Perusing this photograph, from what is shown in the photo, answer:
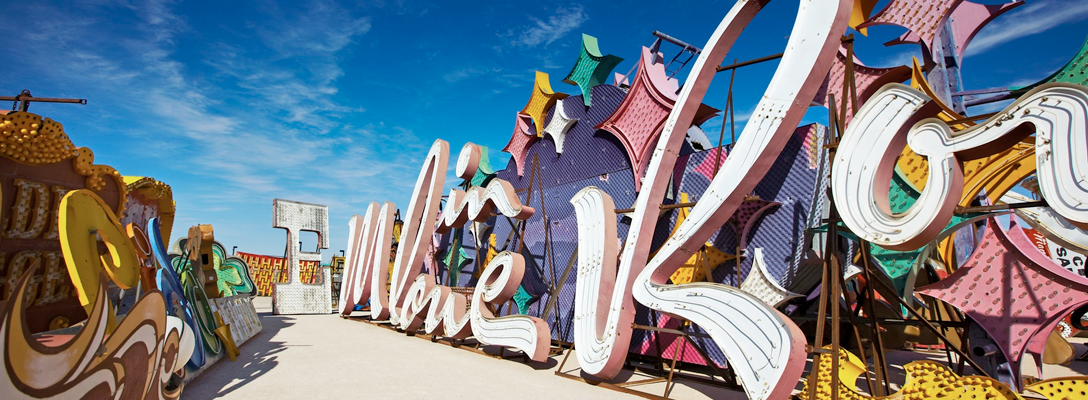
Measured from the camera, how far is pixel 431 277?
11.0 m

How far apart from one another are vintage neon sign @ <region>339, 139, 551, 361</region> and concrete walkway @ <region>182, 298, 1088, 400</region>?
19.8 inches

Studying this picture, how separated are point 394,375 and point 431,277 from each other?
3617mm

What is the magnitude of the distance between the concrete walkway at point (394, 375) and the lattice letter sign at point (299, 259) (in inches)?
264

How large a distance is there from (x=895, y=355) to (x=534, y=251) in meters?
7.23

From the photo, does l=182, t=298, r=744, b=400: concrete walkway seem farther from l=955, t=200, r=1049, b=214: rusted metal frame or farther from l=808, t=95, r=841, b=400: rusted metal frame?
l=955, t=200, r=1049, b=214: rusted metal frame

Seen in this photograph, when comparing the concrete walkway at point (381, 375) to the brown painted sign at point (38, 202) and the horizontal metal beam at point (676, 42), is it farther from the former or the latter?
the horizontal metal beam at point (676, 42)

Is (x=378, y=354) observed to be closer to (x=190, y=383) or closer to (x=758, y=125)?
(x=190, y=383)

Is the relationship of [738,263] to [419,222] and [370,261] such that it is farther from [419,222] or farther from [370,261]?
[370,261]

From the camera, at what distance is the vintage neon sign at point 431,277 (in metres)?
8.55

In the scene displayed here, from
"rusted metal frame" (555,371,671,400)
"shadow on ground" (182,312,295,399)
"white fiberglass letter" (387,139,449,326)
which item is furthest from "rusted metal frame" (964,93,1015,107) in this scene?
"shadow on ground" (182,312,295,399)

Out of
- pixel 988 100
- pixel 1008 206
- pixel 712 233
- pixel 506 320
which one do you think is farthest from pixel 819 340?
pixel 988 100

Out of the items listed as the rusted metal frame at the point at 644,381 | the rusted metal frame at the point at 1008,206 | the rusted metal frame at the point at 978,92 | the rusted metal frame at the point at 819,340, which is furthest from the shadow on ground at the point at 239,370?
the rusted metal frame at the point at 978,92

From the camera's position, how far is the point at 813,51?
5.13m

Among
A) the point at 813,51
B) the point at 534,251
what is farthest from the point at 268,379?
the point at 813,51
